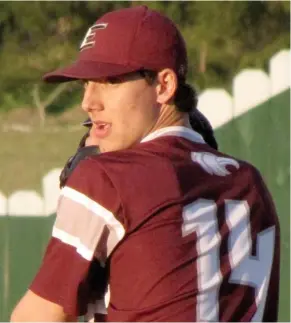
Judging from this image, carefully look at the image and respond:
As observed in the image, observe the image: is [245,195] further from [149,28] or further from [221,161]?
[149,28]

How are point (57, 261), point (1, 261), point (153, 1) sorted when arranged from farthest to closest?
point (153, 1) < point (1, 261) < point (57, 261)

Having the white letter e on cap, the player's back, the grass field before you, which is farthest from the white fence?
the player's back

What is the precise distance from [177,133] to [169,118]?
0.04 m

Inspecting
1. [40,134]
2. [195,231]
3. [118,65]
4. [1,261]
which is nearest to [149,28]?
[118,65]

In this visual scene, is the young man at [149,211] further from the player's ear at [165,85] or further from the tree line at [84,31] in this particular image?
the tree line at [84,31]

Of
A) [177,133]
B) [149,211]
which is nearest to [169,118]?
[177,133]

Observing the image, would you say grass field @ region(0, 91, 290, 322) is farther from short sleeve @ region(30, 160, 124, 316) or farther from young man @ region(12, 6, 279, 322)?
short sleeve @ region(30, 160, 124, 316)

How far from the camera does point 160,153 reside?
7.40ft

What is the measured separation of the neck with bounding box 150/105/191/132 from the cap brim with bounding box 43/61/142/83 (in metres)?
0.11

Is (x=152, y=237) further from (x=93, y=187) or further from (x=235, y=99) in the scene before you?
(x=235, y=99)

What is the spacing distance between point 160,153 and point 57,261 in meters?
0.29

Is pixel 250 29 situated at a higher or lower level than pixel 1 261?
higher

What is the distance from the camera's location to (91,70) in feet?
7.66

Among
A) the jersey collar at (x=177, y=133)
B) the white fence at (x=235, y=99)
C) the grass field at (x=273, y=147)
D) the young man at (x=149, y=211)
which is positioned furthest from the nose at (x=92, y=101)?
the grass field at (x=273, y=147)
